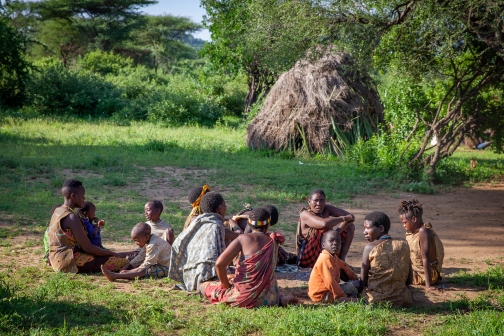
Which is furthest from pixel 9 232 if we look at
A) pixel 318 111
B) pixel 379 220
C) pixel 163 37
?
pixel 163 37

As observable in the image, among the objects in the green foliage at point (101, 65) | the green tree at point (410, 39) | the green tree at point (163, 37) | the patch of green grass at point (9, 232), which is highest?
the green tree at point (163, 37)

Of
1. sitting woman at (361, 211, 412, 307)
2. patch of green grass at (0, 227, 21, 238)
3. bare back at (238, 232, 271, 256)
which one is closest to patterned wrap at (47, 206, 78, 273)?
patch of green grass at (0, 227, 21, 238)

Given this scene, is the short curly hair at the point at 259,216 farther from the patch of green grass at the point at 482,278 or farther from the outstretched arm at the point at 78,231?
the patch of green grass at the point at 482,278

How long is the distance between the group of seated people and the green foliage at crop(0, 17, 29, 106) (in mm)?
16329

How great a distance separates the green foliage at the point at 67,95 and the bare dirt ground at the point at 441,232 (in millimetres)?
11187

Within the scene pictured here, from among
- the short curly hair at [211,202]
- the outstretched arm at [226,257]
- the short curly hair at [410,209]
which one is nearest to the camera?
the outstretched arm at [226,257]

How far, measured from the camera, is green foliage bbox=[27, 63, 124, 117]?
20.7 meters

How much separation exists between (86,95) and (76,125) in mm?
4248

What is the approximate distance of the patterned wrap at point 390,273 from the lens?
504 cm

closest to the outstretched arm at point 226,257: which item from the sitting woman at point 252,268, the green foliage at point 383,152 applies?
the sitting woman at point 252,268

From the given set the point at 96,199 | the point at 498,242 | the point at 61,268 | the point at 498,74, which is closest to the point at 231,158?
the point at 96,199

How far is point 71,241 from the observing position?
5645 millimetres

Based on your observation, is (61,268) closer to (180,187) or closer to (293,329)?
(293,329)

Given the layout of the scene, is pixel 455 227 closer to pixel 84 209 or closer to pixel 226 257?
pixel 226 257
